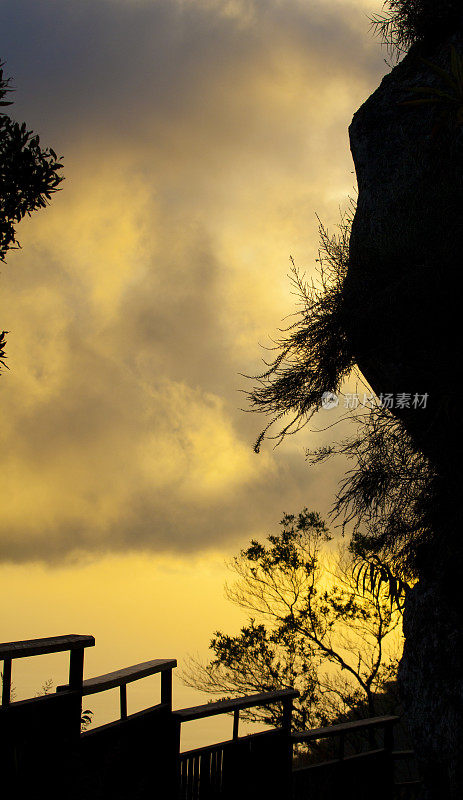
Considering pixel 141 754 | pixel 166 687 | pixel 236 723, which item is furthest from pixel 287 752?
pixel 141 754

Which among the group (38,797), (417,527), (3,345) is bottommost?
(38,797)

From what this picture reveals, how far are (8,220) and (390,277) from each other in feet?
17.2

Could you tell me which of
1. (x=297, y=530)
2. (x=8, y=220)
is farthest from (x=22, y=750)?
(x=297, y=530)

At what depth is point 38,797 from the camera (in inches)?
159

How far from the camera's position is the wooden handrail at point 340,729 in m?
7.11

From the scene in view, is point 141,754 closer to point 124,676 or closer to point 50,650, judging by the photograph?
point 124,676

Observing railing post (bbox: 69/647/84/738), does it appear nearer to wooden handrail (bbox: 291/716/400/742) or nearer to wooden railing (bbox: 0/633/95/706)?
wooden railing (bbox: 0/633/95/706)

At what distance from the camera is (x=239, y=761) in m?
6.33

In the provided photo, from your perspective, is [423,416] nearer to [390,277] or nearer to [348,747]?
[390,277]

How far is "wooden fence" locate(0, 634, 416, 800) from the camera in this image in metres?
3.99

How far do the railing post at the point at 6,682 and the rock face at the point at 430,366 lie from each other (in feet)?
20.2

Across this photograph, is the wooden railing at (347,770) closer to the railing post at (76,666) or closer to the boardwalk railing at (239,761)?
the boardwalk railing at (239,761)

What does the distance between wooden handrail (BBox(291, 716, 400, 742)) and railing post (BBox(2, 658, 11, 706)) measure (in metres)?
4.09

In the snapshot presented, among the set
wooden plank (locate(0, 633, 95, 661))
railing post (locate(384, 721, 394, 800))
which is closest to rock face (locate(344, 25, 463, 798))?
railing post (locate(384, 721, 394, 800))
